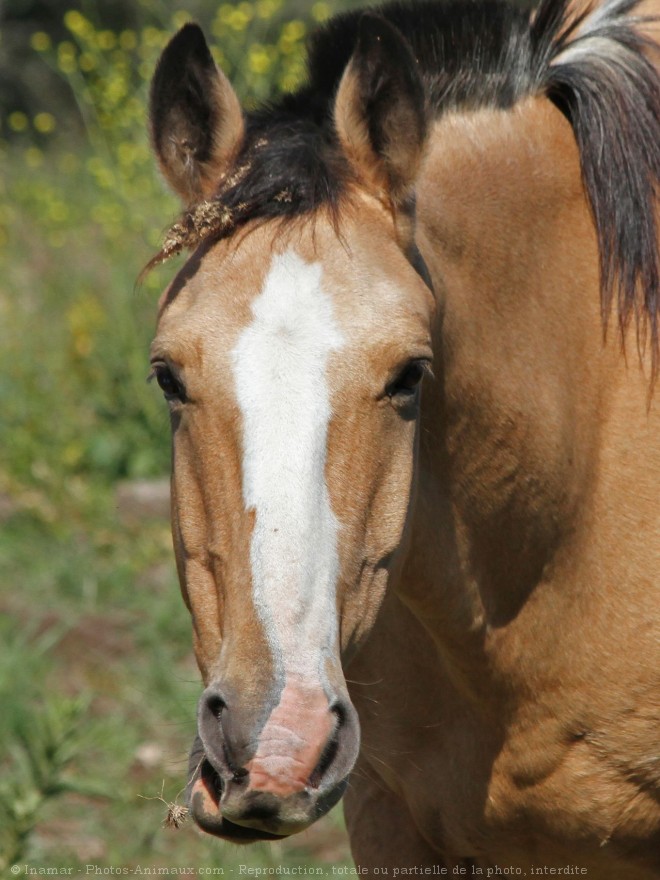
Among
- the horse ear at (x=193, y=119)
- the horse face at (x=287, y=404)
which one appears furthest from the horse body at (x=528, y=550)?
the horse ear at (x=193, y=119)

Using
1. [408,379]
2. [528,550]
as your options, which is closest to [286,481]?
[408,379]

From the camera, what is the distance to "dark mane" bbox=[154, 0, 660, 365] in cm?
273

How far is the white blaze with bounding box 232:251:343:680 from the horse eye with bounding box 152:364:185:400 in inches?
6.9

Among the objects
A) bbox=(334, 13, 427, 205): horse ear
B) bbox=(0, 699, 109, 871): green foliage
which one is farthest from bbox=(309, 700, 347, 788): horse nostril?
bbox=(0, 699, 109, 871): green foliage

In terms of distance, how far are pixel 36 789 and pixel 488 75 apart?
2.17m

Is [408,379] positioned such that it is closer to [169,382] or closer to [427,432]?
[427,432]

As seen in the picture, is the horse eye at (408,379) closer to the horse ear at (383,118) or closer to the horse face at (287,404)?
the horse face at (287,404)

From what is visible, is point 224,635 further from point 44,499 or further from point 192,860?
point 44,499

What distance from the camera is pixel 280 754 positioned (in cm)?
191

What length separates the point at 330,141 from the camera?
243 cm

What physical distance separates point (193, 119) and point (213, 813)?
1359 millimetres

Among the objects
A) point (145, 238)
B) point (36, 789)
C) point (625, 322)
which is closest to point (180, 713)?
point (36, 789)

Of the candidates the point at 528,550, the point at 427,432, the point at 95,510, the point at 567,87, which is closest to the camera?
the point at 427,432

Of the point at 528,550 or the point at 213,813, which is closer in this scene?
the point at 213,813
